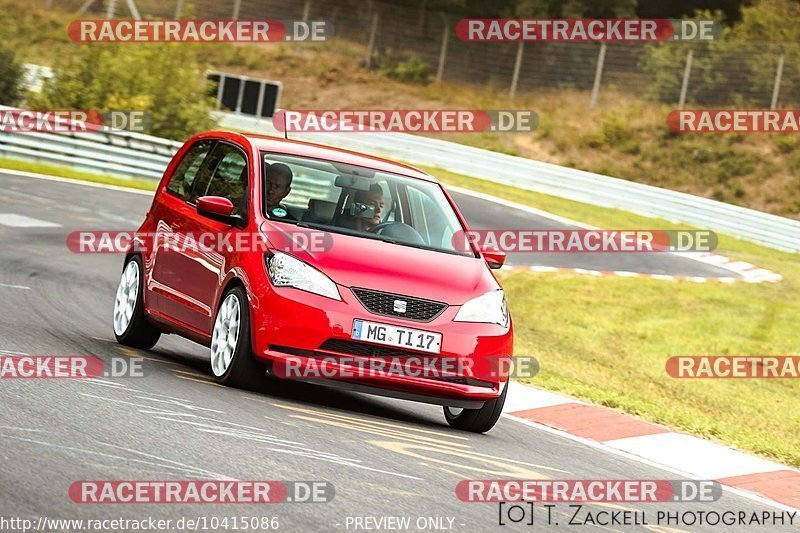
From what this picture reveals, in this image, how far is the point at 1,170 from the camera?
24.2m

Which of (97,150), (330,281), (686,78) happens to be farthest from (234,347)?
(686,78)

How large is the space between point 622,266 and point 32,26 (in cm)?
3534

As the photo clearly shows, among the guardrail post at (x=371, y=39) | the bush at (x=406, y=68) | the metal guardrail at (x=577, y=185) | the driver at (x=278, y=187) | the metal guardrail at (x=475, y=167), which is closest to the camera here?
the driver at (x=278, y=187)

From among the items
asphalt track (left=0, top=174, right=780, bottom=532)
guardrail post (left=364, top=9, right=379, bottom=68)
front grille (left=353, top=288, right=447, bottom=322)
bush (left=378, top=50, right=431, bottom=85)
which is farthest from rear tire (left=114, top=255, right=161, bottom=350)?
guardrail post (left=364, top=9, right=379, bottom=68)

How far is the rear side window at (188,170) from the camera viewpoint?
995 centimetres

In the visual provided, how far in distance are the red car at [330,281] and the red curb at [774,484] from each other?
158 cm

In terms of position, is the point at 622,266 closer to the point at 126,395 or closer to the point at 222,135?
the point at 222,135

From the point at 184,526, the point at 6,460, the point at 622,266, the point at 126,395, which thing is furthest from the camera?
the point at 622,266

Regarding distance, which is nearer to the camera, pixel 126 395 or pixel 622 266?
pixel 126 395

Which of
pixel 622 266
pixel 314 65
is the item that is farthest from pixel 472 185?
pixel 314 65

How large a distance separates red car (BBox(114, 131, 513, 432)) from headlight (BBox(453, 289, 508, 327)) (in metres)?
0.01

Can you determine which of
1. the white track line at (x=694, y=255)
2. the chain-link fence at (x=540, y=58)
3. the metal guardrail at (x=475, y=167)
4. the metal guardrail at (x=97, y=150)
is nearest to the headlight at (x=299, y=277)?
the white track line at (x=694, y=255)

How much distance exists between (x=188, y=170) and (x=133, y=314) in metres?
1.14

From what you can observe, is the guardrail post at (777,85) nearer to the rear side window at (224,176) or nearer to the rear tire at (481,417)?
the rear side window at (224,176)
